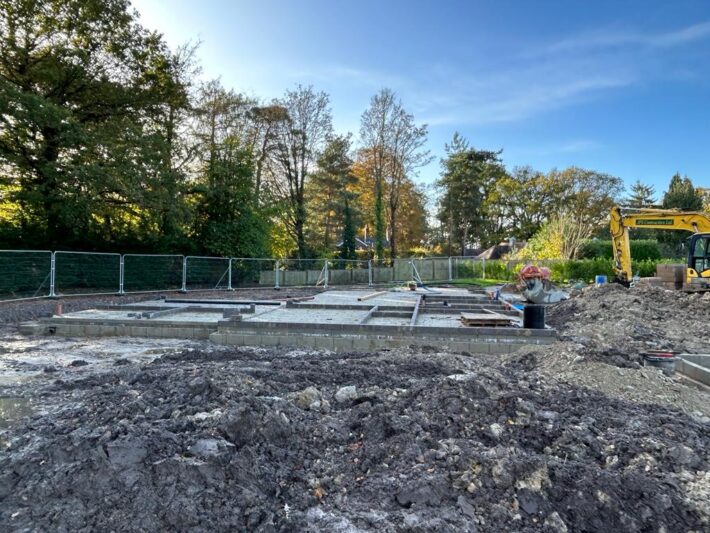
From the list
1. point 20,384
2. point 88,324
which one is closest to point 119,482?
point 20,384

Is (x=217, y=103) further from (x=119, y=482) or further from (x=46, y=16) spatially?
(x=119, y=482)

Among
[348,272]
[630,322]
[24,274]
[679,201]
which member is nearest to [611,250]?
[348,272]

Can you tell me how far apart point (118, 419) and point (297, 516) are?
1645 mm

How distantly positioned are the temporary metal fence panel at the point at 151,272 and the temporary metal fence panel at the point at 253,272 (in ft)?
8.51

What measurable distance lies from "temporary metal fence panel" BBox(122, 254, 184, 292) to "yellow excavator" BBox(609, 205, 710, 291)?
15627 millimetres

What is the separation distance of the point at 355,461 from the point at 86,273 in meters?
13.5

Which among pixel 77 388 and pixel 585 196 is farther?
pixel 585 196

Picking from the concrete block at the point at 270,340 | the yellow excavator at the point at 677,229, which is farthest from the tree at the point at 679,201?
the concrete block at the point at 270,340

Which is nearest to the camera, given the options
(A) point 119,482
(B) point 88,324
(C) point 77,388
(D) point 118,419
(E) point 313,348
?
(A) point 119,482

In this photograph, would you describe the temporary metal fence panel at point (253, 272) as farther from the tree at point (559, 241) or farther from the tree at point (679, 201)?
the tree at point (679, 201)

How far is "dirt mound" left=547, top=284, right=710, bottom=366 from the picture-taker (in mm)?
6352

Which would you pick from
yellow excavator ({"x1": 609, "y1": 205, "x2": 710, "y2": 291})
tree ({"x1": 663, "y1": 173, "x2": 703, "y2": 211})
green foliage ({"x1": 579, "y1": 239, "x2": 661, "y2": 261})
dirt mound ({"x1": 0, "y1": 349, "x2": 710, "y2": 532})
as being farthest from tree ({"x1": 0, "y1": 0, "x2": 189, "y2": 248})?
tree ({"x1": 663, "y1": 173, "x2": 703, "y2": 211})

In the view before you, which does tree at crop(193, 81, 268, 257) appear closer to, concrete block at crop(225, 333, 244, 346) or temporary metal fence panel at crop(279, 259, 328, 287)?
temporary metal fence panel at crop(279, 259, 328, 287)

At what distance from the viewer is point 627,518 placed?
2.26 metres
